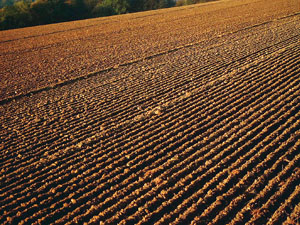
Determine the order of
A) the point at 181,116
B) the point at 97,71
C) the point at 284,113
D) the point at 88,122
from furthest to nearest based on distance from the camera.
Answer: the point at 97,71
the point at 88,122
the point at 181,116
the point at 284,113

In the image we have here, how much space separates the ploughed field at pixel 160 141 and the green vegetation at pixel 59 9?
3387 cm

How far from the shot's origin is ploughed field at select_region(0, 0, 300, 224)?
4496 mm

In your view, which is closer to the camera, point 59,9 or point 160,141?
point 160,141

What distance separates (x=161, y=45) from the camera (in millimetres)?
15711

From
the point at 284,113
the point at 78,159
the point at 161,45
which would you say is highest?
the point at 161,45

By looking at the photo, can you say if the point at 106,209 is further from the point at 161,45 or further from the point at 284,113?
the point at 161,45

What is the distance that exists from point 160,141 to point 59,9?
44.8 meters

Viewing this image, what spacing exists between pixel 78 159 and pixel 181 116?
3338mm

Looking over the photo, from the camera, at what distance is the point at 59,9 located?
138ft

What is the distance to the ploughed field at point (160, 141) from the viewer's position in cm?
450

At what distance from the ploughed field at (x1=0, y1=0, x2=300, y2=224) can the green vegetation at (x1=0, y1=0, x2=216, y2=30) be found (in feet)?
111

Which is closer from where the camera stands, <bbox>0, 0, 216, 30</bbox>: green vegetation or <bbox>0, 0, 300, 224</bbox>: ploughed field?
<bbox>0, 0, 300, 224</bbox>: ploughed field

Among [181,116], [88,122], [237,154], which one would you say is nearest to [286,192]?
[237,154]

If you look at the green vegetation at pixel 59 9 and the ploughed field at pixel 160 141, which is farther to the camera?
the green vegetation at pixel 59 9
